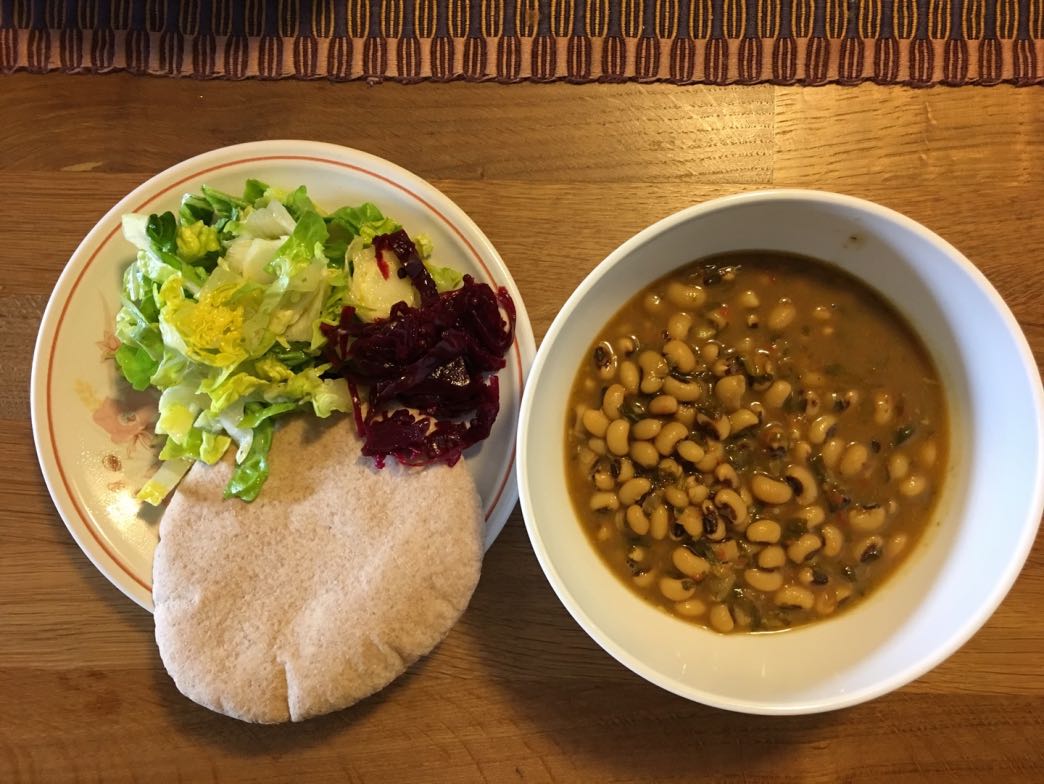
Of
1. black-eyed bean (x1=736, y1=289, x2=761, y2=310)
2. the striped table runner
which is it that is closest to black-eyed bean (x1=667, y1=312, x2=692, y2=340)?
black-eyed bean (x1=736, y1=289, x2=761, y2=310)

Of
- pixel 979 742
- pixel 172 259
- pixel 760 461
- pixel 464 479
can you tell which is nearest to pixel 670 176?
pixel 760 461

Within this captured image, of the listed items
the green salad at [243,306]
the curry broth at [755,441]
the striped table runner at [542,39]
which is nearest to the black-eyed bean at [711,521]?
the curry broth at [755,441]

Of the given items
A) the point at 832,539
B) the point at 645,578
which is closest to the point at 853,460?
the point at 832,539

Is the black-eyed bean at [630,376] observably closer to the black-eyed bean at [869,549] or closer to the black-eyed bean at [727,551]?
the black-eyed bean at [727,551]

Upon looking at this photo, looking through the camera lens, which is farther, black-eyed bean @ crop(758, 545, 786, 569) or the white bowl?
black-eyed bean @ crop(758, 545, 786, 569)

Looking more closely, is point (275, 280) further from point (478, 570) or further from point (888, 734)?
Result: point (888, 734)

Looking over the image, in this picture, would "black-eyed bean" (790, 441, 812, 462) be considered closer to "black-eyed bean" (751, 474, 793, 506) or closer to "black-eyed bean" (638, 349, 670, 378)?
"black-eyed bean" (751, 474, 793, 506)

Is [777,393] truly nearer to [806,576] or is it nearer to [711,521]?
[711,521]
